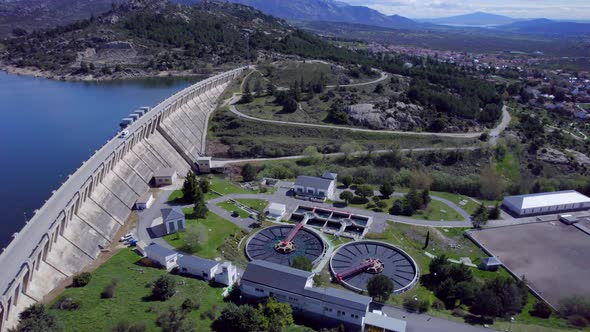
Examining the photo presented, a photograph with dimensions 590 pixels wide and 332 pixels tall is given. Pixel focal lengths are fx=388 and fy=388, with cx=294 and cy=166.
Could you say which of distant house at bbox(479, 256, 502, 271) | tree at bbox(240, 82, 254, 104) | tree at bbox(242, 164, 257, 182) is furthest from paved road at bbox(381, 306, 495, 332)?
tree at bbox(240, 82, 254, 104)

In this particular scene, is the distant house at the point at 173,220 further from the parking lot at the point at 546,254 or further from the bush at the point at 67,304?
the parking lot at the point at 546,254

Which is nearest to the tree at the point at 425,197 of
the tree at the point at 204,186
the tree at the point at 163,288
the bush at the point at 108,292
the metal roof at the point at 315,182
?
the metal roof at the point at 315,182

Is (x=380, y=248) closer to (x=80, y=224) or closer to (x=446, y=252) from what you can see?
(x=446, y=252)

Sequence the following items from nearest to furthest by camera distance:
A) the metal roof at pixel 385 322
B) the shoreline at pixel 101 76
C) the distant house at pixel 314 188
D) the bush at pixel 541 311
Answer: the metal roof at pixel 385 322, the bush at pixel 541 311, the distant house at pixel 314 188, the shoreline at pixel 101 76

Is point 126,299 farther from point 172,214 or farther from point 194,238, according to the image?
point 172,214

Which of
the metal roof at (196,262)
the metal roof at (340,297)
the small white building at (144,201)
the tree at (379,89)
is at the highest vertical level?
the tree at (379,89)

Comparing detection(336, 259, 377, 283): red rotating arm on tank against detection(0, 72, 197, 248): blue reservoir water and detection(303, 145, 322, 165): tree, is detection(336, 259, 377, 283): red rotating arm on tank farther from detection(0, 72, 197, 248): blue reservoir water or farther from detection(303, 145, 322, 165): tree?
detection(0, 72, 197, 248): blue reservoir water

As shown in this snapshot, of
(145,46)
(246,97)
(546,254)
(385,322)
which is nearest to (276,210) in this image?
(385,322)
